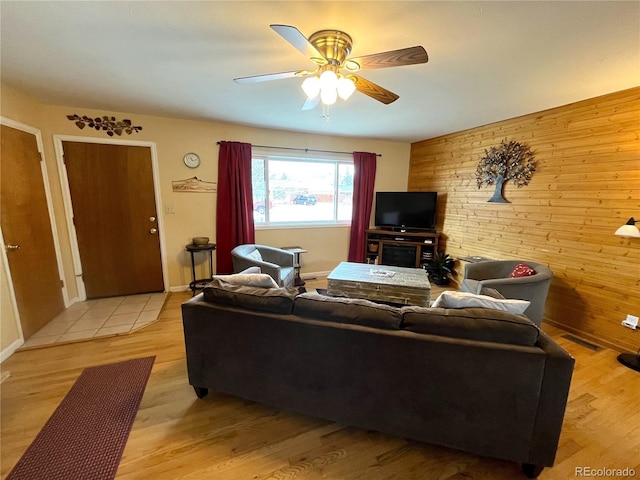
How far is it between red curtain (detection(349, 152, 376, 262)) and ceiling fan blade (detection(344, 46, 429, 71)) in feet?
9.88

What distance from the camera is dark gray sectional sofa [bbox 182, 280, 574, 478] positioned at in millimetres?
1321

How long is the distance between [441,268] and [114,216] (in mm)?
4739

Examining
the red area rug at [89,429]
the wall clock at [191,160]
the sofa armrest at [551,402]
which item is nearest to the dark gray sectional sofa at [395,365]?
the sofa armrest at [551,402]

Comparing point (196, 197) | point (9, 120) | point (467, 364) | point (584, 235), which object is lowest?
point (467, 364)

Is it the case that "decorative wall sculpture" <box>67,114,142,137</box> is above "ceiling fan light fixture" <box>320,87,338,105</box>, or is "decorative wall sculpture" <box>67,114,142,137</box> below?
above

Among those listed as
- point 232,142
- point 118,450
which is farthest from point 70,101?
point 118,450

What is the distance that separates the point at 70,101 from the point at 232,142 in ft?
5.72

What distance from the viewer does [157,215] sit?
3.69m

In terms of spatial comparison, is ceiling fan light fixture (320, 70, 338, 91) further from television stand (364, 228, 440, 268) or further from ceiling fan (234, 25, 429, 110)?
television stand (364, 228, 440, 268)

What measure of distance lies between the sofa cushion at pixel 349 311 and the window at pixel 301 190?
9.64 feet

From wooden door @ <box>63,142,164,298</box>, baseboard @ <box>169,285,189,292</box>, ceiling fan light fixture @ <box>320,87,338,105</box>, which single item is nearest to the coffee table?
ceiling fan light fixture @ <box>320,87,338,105</box>

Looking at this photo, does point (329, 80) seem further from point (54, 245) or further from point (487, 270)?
point (54, 245)

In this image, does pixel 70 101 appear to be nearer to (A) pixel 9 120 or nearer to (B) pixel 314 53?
(A) pixel 9 120

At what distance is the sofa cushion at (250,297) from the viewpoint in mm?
1628
